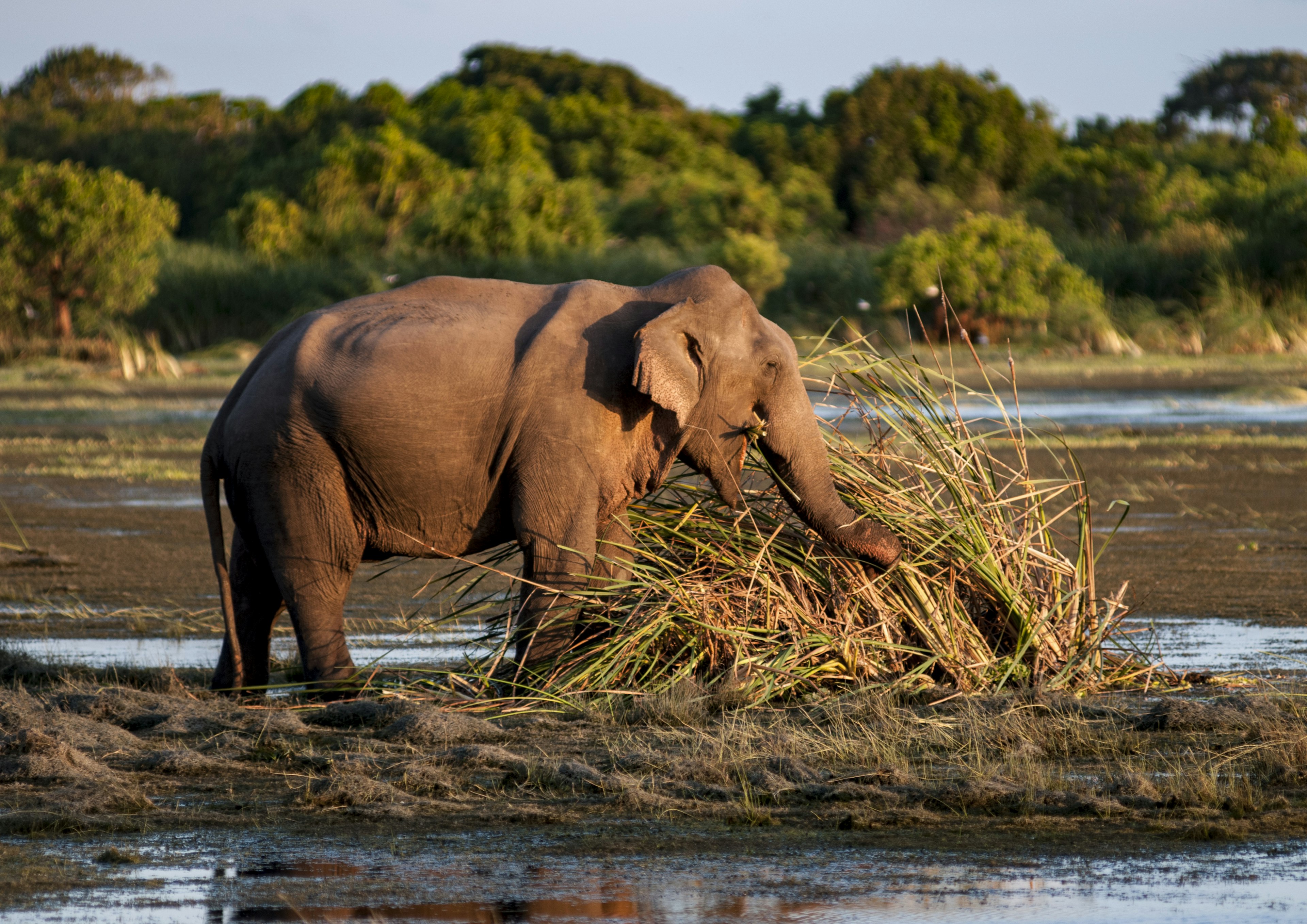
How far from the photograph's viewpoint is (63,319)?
41250 mm

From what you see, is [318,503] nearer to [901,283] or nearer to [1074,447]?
[1074,447]

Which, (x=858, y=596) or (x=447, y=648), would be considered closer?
(x=858, y=596)

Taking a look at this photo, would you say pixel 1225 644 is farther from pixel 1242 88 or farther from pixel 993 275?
pixel 1242 88

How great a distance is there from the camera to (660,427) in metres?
7.68

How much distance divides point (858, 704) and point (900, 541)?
116 centimetres

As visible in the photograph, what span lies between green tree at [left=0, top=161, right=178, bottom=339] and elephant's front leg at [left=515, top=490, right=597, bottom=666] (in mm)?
34278

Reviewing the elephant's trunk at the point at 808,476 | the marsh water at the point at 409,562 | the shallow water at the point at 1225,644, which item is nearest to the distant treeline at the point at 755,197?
the marsh water at the point at 409,562

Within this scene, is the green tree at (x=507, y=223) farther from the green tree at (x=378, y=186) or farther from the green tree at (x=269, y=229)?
the green tree at (x=269, y=229)

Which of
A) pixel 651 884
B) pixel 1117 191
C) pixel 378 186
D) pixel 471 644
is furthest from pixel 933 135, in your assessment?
pixel 651 884

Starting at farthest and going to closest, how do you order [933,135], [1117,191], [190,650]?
[933,135] → [1117,191] → [190,650]

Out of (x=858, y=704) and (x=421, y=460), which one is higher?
(x=421, y=460)

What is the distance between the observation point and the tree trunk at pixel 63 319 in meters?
41.2

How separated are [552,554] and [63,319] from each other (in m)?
36.4

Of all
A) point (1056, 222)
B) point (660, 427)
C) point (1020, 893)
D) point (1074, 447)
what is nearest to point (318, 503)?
point (660, 427)
